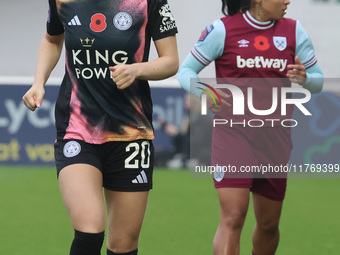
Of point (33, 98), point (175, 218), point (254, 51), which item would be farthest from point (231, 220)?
point (175, 218)

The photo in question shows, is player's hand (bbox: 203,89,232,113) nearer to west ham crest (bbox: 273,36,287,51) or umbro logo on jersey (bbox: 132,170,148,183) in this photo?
west ham crest (bbox: 273,36,287,51)

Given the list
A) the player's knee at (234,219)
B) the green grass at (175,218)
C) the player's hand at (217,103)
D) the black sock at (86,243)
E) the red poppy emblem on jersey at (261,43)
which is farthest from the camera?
the green grass at (175,218)

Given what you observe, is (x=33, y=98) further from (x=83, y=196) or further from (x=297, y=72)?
(x=297, y=72)

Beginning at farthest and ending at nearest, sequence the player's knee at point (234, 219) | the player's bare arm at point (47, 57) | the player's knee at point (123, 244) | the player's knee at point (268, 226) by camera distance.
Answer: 1. the player's knee at point (268, 226)
2. the player's knee at point (234, 219)
3. the player's bare arm at point (47, 57)
4. the player's knee at point (123, 244)

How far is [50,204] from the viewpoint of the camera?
8.77 m

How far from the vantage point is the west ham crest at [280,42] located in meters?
4.80

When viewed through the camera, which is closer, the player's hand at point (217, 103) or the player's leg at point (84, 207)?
the player's leg at point (84, 207)

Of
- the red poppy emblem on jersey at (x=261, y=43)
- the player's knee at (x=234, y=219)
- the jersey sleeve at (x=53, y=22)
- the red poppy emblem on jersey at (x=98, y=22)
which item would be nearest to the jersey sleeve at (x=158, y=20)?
the red poppy emblem on jersey at (x=98, y=22)

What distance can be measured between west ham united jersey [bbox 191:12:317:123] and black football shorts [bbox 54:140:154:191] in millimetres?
922

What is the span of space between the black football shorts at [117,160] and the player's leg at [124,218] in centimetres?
5

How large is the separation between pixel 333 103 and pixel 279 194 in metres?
7.39

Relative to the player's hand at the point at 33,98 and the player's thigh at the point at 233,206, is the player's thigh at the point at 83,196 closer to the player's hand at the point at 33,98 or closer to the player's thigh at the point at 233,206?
the player's hand at the point at 33,98

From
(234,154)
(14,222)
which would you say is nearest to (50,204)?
(14,222)

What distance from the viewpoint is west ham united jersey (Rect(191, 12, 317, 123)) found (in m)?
4.75
